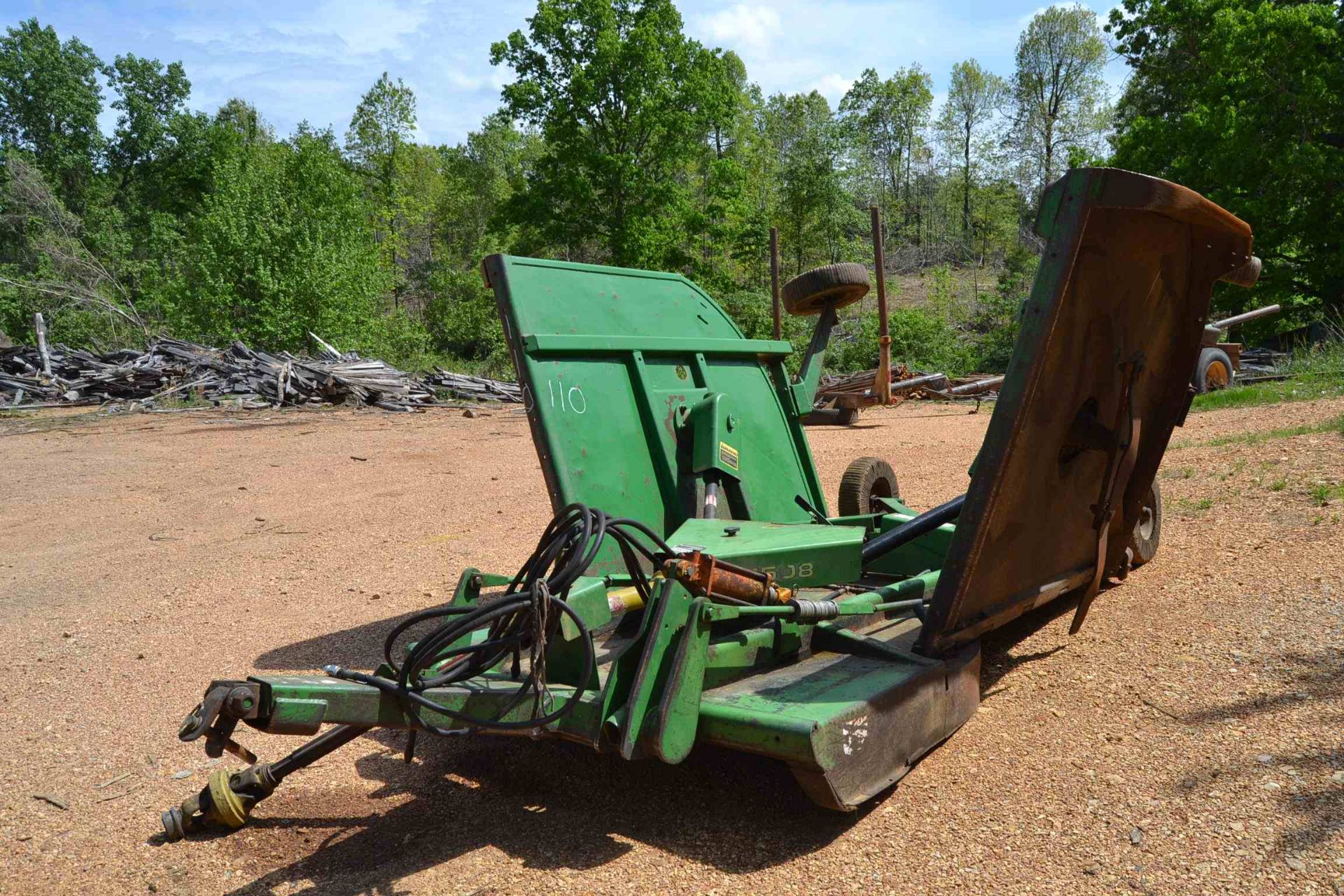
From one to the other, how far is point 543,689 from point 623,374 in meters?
1.90

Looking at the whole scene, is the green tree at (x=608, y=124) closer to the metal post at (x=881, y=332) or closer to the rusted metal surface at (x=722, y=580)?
the metal post at (x=881, y=332)

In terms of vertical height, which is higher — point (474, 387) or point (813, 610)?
point (474, 387)

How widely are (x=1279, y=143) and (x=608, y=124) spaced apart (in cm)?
1813

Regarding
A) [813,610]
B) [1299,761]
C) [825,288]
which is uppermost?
[825,288]

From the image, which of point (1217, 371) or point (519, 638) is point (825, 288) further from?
point (1217, 371)

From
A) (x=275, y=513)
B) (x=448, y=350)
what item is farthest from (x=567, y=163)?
(x=275, y=513)

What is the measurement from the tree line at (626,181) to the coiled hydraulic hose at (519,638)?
2187 cm

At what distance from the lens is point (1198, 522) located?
5598 millimetres

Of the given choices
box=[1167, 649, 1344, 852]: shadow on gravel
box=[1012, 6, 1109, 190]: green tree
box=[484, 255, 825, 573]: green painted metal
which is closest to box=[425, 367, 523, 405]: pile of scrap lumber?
box=[484, 255, 825, 573]: green painted metal

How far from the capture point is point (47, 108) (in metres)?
54.1

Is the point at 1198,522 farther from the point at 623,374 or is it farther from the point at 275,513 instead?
the point at 275,513

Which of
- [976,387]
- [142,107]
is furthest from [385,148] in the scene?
[976,387]

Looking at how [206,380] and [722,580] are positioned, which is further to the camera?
[206,380]

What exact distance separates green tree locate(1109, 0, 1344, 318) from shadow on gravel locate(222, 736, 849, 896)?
20.9 m
